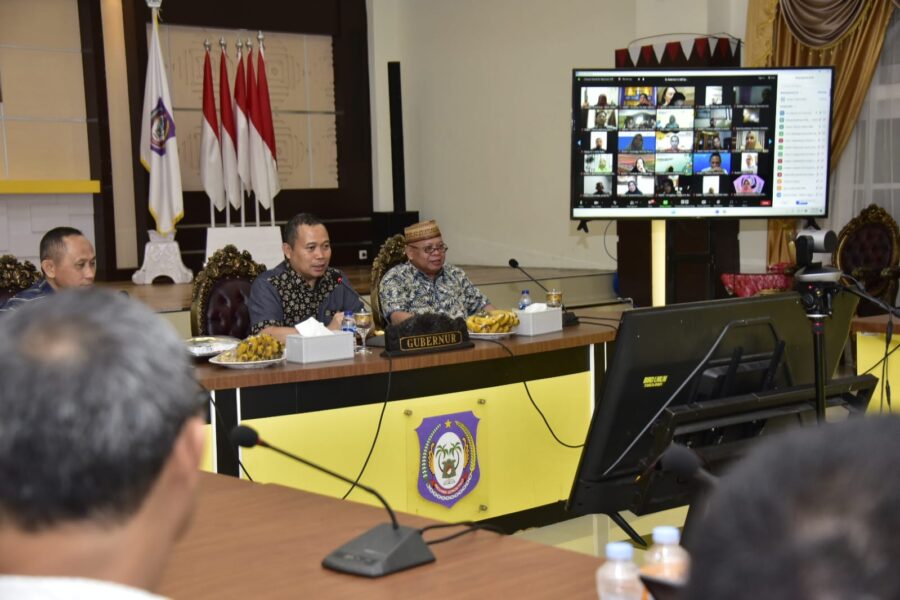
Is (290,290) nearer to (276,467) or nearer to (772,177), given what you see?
(276,467)

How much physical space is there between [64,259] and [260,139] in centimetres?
468

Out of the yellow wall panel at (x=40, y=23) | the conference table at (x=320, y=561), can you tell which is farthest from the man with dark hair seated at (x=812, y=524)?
the yellow wall panel at (x=40, y=23)

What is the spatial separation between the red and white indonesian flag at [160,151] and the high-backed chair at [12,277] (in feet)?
13.3

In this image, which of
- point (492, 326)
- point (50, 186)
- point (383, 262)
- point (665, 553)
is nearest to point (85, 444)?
point (665, 553)

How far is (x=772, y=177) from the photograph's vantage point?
4.74 metres

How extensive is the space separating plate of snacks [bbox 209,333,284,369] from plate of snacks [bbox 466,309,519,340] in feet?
2.66

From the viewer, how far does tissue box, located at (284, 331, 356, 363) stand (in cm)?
335

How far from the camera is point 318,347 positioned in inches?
133

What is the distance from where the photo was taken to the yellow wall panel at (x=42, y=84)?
835 cm

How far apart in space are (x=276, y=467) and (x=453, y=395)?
0.68m

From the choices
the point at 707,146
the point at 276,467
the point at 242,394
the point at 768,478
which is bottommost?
the point at 276,467

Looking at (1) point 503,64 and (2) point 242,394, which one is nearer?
(2) point 242,394

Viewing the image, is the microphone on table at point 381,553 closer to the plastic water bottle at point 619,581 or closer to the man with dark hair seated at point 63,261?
the plastic water bottle at point 619,581

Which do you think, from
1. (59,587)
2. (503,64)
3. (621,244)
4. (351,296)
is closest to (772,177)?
(351,296)
